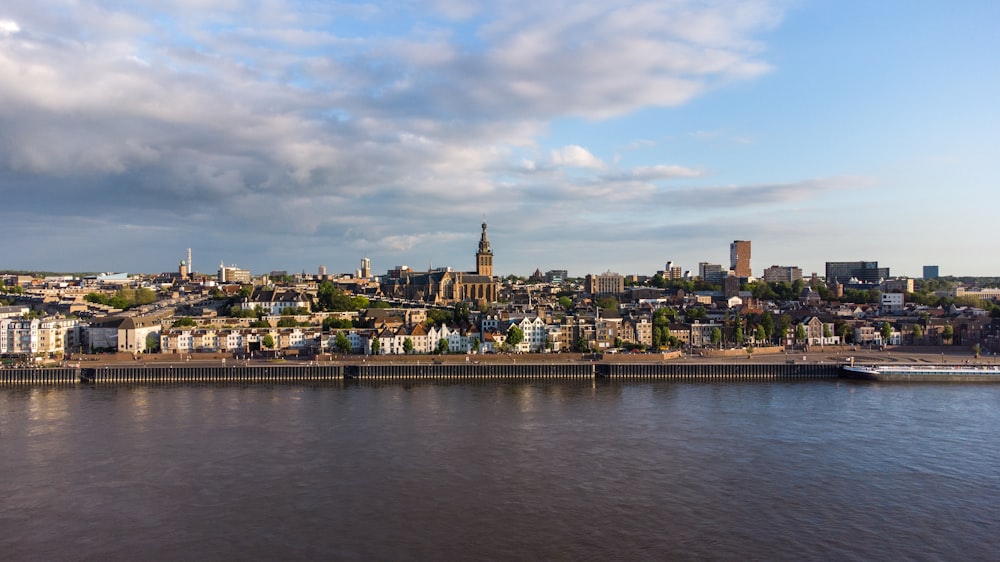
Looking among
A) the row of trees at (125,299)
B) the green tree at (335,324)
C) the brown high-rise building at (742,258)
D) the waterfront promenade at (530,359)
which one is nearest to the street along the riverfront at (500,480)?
the waterfront promenade at (530,359)

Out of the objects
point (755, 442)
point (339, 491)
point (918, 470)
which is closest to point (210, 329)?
point (339, 491)

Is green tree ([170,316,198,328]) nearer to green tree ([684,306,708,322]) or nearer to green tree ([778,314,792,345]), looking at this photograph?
green tree ([684,306,708,322])

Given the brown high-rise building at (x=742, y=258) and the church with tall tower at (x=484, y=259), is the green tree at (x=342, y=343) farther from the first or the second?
the brown high-rise building at (x=742, y=258)

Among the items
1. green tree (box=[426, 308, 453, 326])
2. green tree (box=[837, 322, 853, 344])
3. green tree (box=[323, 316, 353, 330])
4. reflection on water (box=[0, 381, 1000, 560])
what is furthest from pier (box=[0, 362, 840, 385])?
green tree (box=[837, 322, 853, 344])

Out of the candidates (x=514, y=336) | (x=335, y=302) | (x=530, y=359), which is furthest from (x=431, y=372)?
(x=335, y=302)

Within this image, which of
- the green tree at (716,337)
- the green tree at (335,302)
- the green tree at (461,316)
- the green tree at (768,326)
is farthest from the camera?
the green tree at (335,302)
